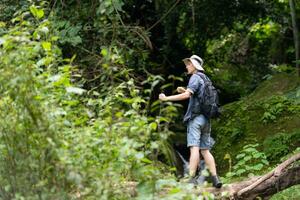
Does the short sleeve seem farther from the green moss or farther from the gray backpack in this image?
the green moss

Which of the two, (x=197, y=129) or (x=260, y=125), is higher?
(x=197, y=129)

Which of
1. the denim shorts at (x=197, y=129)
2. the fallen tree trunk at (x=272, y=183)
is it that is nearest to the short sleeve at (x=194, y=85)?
the denim shorts at (x=197, y=129)

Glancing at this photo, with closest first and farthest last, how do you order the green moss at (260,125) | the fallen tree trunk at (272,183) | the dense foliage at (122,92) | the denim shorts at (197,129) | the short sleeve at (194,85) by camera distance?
the dense foliage at (122,92) → the fallen tree trunk at (272,183) → the short sleeve at (194,85) → the denim shorts at (197,129) → the green moss at (260,125)

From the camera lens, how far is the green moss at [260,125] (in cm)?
1133

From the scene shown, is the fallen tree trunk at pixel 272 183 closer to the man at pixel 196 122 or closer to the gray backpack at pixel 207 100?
the man at pixel 196 122

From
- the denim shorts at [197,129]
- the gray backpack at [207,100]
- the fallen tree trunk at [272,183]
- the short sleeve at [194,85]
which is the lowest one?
the fallen tree trunk at [272,183]

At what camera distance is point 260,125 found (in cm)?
1248

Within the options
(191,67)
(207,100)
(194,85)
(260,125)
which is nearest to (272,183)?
(207,100)

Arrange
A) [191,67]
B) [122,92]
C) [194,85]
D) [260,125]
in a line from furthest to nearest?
1. [260,125]
2. [191,67]
3. [194,85]
4. [122,92]

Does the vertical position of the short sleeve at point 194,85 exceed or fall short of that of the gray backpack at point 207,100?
it exceeds it

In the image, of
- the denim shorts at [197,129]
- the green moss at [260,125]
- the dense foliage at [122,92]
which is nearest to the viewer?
the dense foliage at [122,92]

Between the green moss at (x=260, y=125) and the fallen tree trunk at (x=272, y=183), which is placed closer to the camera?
the fallen tree trunk at (x=272, y=183)

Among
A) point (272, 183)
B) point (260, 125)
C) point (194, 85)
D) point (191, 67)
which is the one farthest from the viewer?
point (260, 125)

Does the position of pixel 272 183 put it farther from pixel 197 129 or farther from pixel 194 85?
pixel 194 85
